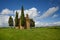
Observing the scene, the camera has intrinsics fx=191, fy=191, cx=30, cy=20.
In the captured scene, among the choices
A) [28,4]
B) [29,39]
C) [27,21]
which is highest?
[28,4]

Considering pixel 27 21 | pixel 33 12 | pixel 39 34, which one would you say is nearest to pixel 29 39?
pixel 39 34

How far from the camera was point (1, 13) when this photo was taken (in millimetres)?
9445

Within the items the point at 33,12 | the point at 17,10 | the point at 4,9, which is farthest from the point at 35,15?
the point at 4,9

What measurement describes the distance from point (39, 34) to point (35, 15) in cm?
101

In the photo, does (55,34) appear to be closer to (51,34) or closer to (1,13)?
(51,34)

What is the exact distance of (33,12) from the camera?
32.1 feet

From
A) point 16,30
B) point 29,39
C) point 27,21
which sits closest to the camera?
point 29,39

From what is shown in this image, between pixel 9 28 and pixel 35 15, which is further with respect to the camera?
pixel 9 28

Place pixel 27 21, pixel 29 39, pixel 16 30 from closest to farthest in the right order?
pixel 29 39 → pixel 16 30 → pixel 27 21

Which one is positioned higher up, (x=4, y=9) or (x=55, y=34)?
(x=4, y=9)

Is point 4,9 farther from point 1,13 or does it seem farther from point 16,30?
point 16,30

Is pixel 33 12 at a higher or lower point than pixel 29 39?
higher

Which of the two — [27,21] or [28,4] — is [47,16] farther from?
[27,21]

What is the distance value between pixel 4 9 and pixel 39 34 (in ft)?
7.28
